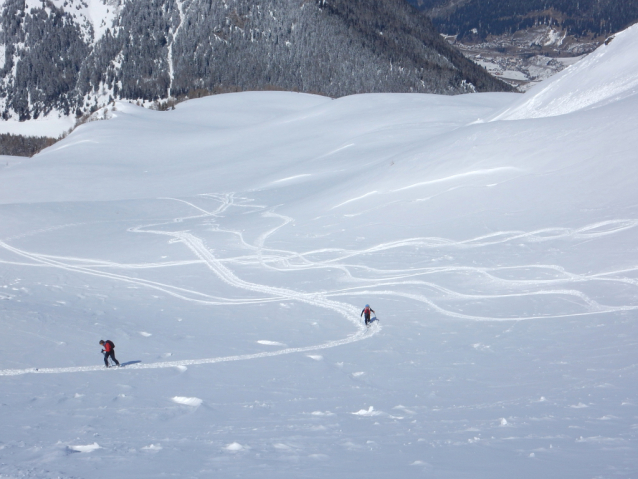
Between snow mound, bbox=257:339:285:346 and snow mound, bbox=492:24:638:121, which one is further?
snow mound, bbox=492:24:638:121

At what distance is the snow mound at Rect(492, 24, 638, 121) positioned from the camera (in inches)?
1112

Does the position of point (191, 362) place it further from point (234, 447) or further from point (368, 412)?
point (234, 447)

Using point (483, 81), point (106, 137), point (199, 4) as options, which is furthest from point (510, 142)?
point (199, 4)

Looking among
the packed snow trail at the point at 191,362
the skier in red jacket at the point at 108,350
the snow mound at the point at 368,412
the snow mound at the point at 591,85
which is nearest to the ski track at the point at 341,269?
the packed snow trail at the point at 191,362

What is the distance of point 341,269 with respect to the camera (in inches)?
766

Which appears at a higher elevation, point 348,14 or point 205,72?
point 348,14

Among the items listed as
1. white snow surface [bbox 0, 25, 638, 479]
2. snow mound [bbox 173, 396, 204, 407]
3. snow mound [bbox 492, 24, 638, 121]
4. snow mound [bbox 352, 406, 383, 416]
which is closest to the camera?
white snow surface [bbox 0, 25, 638, 479]

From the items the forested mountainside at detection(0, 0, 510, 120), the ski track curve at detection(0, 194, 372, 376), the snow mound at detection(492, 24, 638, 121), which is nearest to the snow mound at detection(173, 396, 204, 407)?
the ski track curve at detection(0, 194, 372, 376)

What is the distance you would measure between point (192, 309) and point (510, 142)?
49.3ft

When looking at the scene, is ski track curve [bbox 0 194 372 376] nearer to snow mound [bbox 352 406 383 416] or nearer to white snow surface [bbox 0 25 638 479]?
white snow surface [bbox 0 25 638 479]

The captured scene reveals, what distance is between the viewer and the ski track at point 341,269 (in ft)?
45.7

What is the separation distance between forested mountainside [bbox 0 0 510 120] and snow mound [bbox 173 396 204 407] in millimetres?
122185

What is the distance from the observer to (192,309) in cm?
1672

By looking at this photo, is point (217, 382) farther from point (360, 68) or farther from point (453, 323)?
point (360, 68)
